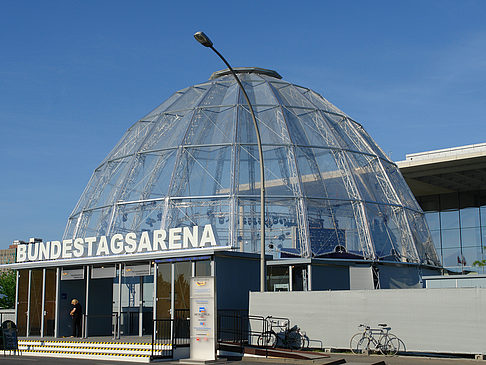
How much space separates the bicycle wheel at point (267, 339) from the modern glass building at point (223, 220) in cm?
245

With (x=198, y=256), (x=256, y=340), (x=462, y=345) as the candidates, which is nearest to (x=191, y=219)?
(x=198, y=256)

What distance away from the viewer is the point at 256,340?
2656cm

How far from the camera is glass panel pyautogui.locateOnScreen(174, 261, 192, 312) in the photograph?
28.5 m

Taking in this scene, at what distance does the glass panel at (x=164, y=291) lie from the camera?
28.8 m

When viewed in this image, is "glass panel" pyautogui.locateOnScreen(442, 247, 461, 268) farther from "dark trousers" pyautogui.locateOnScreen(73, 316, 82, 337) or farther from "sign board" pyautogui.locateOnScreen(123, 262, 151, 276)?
"dark trousers" pyautogui.locateOnScreen(73, 316, 82, 337)

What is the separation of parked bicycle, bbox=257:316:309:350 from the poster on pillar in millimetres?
3395

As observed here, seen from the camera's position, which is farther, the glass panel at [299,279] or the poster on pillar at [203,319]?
the glass panel at [299,279]

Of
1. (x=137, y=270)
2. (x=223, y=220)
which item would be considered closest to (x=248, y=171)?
(x=223, y=220)

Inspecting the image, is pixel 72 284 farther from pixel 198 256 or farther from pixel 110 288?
pixel 198 256

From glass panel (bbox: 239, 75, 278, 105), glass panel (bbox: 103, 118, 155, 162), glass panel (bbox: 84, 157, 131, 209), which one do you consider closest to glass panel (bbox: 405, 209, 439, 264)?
glass panel (bbox: 239, 75, 278, 105)

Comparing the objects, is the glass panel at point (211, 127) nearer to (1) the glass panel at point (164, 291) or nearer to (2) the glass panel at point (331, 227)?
(2) the glass panel at point (331, 227)

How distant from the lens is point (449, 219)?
60.3 meters

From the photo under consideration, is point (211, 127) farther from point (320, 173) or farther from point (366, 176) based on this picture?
point (366, 176)

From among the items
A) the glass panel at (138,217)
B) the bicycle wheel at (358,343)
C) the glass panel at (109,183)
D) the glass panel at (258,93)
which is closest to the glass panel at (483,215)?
the glass panel at (258,93)
